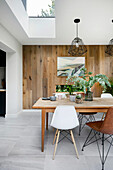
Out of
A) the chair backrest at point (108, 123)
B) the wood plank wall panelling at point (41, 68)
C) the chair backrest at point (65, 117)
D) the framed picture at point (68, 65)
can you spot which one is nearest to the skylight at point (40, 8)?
the wood plank wall panelling at point (41, 68)

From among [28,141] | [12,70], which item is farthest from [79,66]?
[28,141]

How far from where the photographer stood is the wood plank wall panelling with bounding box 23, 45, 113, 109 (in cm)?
491

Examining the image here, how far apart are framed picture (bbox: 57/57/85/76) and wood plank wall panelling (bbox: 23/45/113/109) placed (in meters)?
0.16

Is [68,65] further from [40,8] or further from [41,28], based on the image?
[40,8]

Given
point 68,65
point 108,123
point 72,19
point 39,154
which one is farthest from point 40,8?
point 39,154

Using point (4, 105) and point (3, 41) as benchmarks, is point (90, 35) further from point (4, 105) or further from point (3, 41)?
point (4, 105)

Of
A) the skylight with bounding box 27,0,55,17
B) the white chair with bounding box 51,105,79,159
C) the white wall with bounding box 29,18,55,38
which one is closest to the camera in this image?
the white chair with bounding box 51,105,79,159

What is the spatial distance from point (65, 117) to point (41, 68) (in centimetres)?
335

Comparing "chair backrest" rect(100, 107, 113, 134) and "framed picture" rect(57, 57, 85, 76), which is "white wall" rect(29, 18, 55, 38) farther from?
"chair backrest" rect(100, 107, 113, 134)

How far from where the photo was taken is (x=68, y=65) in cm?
488

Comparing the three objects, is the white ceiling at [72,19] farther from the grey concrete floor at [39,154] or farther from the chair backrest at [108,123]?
the grey concrete floor at [39,154]

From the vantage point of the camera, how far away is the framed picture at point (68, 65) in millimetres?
4875

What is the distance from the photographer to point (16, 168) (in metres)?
1.67

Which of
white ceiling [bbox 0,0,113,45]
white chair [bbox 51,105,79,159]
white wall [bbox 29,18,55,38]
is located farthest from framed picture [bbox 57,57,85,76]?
white chair [bbox 51,105,79,159]
